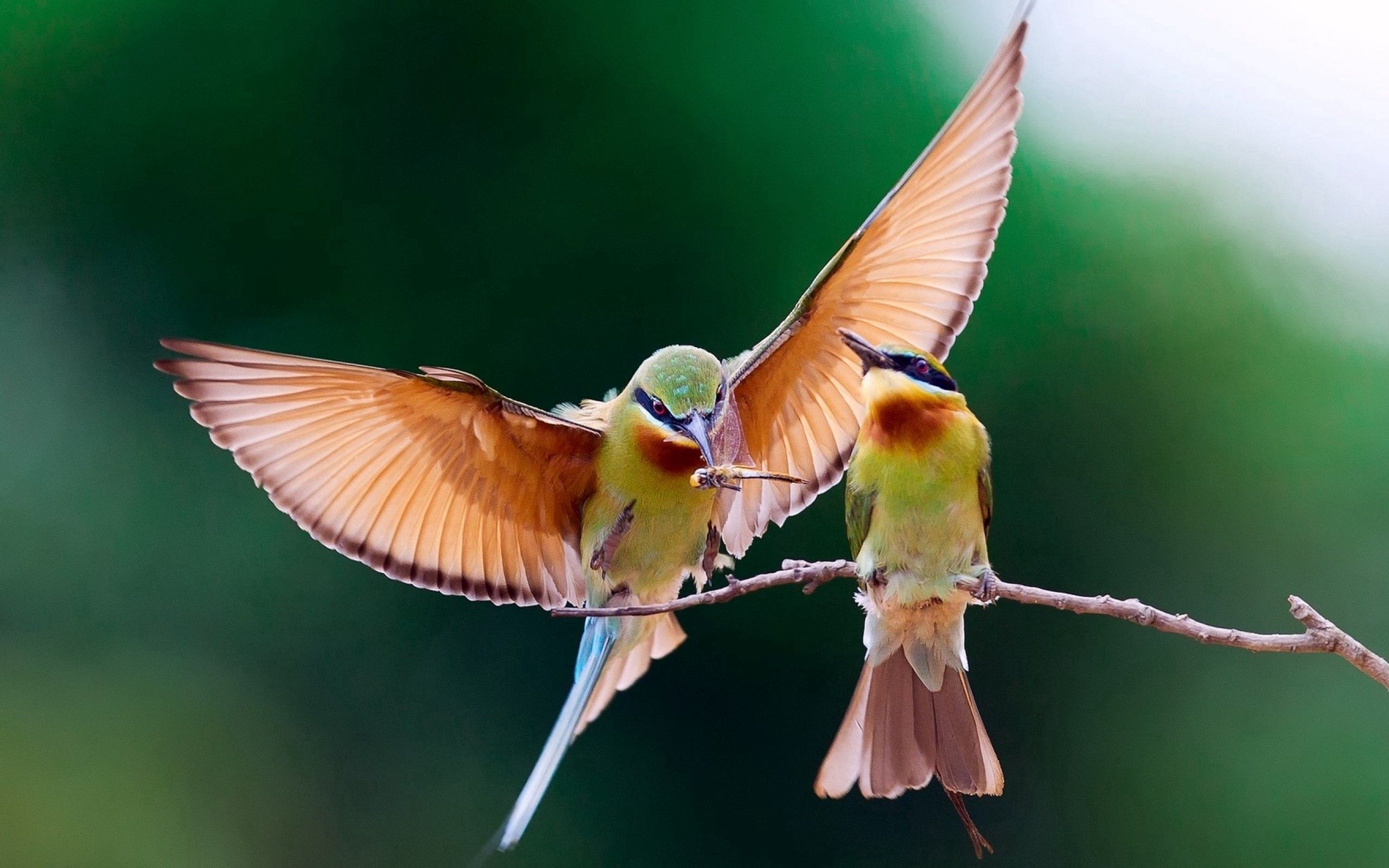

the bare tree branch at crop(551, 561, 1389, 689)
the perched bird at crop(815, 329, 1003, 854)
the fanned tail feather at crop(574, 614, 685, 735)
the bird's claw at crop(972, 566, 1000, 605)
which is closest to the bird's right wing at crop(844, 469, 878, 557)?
the perched bird at crop(815, 329, 1003, 854)

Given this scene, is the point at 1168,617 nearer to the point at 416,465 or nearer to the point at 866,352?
the point at 866,352

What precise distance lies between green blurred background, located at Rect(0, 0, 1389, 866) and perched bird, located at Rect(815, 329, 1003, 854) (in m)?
1.77

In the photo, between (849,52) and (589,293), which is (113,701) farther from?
(849,52)

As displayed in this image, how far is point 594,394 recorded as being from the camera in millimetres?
3084

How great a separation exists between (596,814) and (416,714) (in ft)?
2.03

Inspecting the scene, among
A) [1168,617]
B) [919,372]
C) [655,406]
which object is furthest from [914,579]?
[1168,617]

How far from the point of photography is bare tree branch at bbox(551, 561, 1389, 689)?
84 cm

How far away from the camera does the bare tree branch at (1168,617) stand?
843 millimetres

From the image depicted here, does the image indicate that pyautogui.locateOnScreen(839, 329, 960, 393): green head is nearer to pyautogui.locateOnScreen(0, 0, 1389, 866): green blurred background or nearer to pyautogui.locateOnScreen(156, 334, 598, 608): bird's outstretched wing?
pyautogui.locateOnScreen(156, 334, 598, 608): bird's outstretched wing

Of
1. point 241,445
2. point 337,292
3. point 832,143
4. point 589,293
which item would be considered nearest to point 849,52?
point 832,143

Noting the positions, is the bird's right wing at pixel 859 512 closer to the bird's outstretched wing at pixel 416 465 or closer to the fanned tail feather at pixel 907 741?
the fanned tail feather at pixel 907 741

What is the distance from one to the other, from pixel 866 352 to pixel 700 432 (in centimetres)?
21

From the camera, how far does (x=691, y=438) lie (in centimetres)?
115

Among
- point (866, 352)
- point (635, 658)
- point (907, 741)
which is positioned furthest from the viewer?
point (635, 658)
